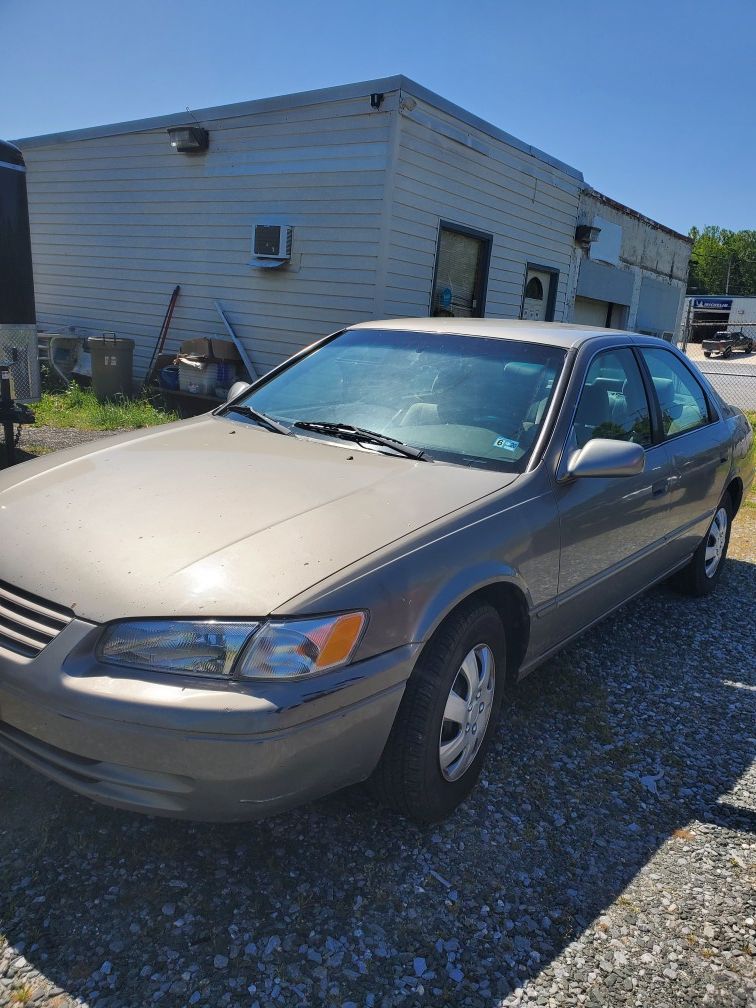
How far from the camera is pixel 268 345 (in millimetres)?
10383

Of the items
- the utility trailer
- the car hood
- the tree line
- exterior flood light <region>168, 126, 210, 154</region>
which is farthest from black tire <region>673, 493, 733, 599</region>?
the tree line

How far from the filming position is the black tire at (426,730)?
2.28 metres

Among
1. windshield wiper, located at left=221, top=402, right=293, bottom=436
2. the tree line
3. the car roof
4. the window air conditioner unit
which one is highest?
the tree line

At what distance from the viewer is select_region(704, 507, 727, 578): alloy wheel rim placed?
472cm

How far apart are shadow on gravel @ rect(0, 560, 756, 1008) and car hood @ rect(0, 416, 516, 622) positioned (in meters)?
0.80

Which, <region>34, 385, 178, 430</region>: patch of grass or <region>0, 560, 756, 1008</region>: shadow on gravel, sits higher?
<region>0, 560, 756, 1008</region>: shadow on gravel

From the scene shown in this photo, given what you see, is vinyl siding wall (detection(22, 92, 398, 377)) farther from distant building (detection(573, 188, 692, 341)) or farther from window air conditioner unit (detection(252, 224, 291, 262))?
distant building (detection(573, 188, 692, 341))

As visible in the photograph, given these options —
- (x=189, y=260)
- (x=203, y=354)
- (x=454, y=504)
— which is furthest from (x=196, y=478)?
(x=189, y=260)

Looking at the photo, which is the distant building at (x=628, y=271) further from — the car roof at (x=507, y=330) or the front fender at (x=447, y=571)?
the front fender at (x=447, y=571)

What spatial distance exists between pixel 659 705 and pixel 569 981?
170 cm

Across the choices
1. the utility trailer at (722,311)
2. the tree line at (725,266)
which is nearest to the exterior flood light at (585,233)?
the utility trailer at (722,311)

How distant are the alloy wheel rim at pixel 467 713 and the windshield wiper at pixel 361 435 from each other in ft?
2.53

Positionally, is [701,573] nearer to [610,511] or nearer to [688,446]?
[688,446]

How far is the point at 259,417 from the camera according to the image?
132 inches
